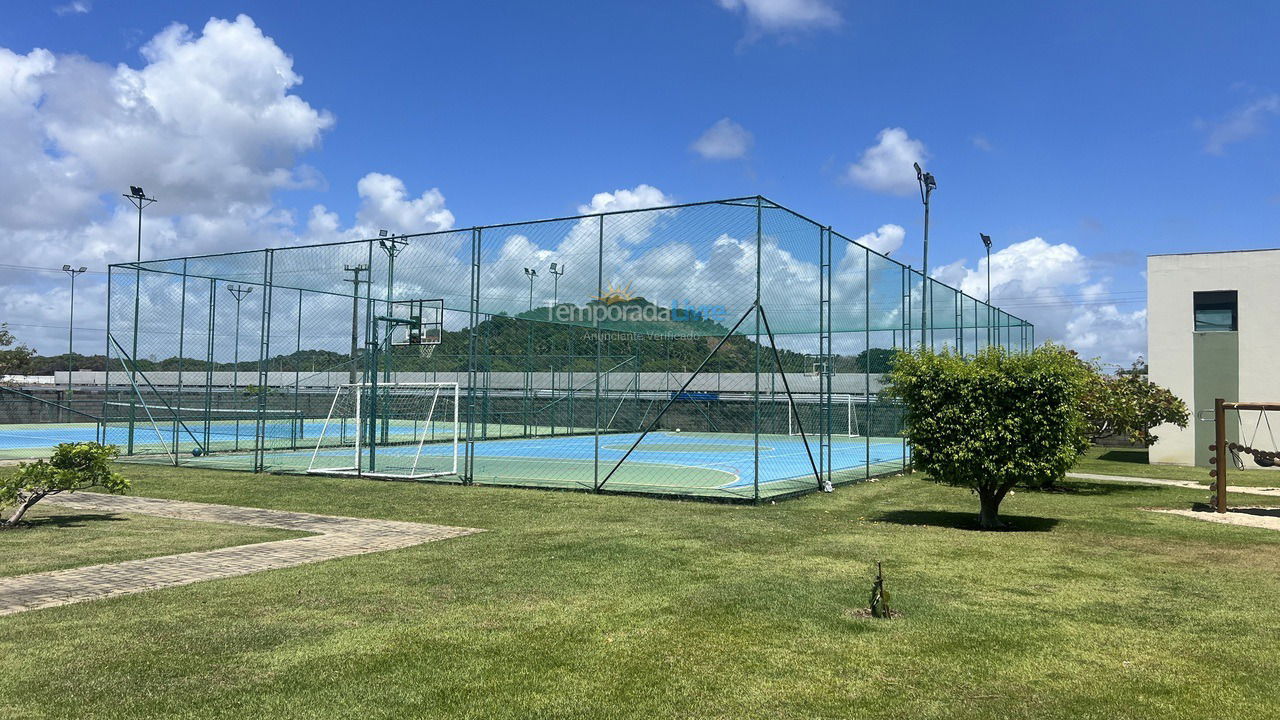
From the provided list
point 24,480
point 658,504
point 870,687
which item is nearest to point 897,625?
point 870,687

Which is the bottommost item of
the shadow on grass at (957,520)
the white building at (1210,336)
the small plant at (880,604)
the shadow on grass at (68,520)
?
the shadow on grass at (68,520)

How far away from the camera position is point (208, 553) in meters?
7.61

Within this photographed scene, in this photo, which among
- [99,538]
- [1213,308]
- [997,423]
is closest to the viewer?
[99,538]

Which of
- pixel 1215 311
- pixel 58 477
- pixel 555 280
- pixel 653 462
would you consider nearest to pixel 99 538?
pixel 58 477

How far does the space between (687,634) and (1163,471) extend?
17.5 metres

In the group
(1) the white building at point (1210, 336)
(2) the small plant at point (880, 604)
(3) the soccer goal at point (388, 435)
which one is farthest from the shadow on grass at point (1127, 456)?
(2) the small plant at point (880, 604)

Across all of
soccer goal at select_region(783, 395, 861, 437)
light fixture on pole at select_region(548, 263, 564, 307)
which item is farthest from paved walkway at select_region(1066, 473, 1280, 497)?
light fixture on pole at select_region(548, 263, 564, 307)

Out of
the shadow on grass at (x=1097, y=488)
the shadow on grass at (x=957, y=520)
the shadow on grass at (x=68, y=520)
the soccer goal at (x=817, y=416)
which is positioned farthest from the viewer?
the soccer goal at (x=817, y=416)

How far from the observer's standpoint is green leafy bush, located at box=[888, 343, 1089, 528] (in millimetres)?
9391

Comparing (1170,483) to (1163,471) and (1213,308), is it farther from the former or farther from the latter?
(1213,308)

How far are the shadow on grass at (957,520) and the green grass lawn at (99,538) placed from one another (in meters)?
6.77

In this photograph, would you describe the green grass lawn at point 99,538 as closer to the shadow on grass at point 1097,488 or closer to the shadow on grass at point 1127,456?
the shadow on grass at point 1097,488

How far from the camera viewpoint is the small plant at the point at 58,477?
8.77 metres

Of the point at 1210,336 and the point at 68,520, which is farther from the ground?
the point at 1210,336
